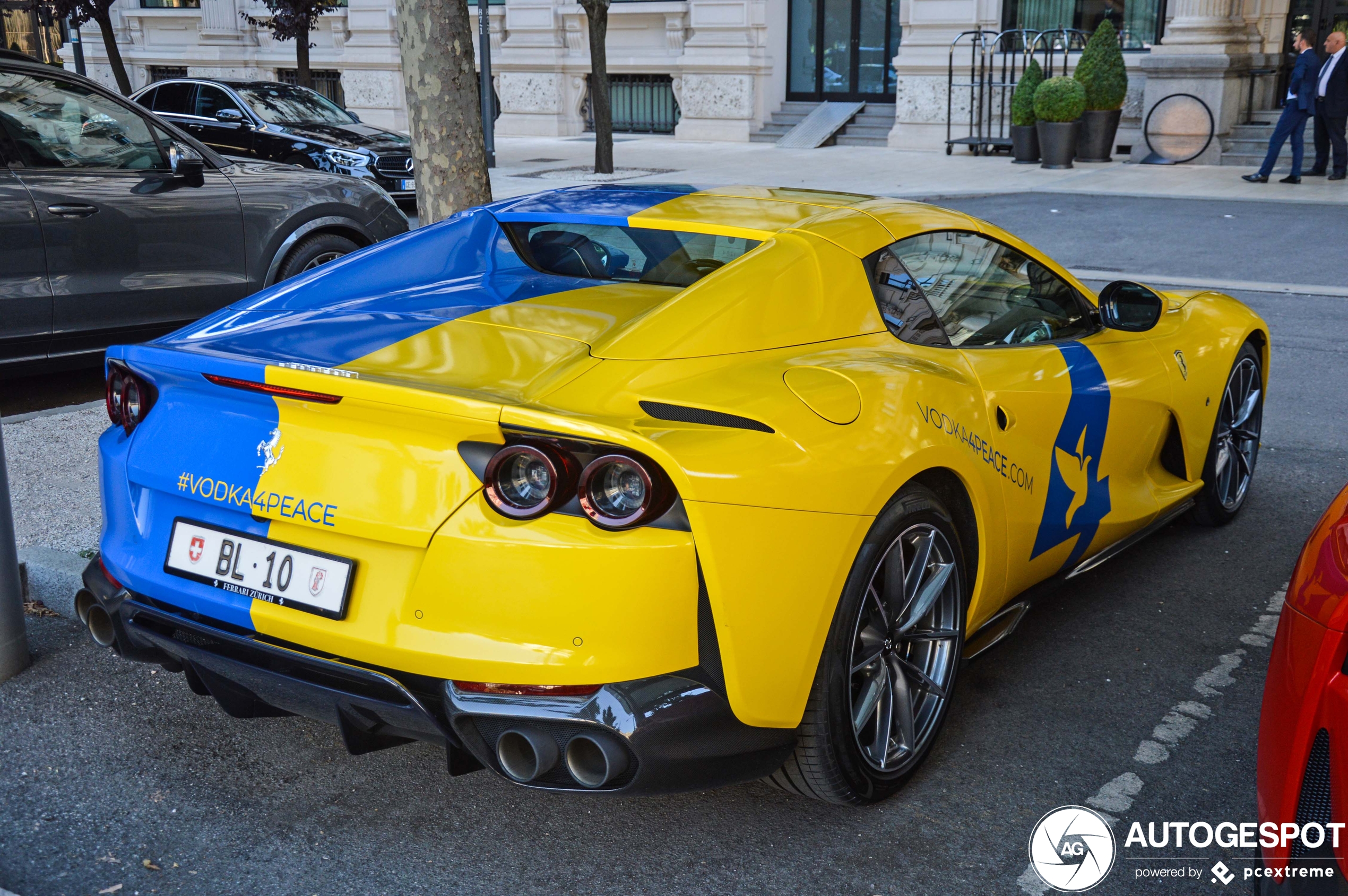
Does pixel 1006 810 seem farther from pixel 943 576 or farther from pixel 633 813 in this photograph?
pixel 633 813

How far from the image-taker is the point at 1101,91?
18.2m

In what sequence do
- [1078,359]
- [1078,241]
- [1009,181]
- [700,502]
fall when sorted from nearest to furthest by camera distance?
[700,502]
[1078,359]
[1078,241]
[1009,181]

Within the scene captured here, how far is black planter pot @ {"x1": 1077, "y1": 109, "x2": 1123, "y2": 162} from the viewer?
1861 centimetres

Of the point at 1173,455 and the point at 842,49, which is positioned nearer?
the point at 1173,455

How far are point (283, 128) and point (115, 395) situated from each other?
12.0 metres

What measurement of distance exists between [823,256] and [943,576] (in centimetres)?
84

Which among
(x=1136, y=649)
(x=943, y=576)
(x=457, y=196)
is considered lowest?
(x=1136, y=649)

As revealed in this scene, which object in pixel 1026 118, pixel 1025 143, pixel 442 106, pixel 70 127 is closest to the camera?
pixel 442 106

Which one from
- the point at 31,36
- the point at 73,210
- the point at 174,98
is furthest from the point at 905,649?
the point at 31,36

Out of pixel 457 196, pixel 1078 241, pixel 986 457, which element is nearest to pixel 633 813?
pixel 986 457

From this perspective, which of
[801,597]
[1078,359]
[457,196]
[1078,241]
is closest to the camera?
[801,597]

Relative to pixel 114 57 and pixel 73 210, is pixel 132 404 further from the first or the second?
pixel 114 57

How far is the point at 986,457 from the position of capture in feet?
10.7

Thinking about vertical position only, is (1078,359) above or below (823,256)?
below
